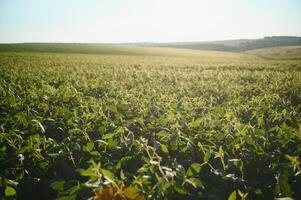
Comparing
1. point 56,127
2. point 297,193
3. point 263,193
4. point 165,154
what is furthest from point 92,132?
point 297,193

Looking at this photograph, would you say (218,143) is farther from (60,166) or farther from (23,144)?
(23,144)

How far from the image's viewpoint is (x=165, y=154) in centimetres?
306

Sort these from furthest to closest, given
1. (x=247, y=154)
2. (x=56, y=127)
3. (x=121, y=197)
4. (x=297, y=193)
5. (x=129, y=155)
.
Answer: (x=56, y=127)
(x=129, y=155)
(x=247, y=154)
(x=297, y=193)
(x=121, y=197)

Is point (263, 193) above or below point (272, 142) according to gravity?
below

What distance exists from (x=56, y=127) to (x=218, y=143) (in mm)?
2519

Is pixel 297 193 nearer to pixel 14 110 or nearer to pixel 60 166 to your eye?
pixel 60 166

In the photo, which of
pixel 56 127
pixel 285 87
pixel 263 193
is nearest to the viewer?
pixel 263 193

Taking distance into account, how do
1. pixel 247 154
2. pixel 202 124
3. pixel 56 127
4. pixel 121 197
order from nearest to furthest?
pixel 121 197 → pixel 247 154 → pixel 202 124 → pixel 56 127

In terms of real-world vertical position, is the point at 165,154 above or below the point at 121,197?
below

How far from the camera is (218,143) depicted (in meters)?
3.12

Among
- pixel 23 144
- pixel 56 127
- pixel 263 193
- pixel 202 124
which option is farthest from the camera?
pixel 56 127

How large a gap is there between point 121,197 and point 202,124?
7.12 feet

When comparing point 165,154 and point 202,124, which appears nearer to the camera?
point 165,154

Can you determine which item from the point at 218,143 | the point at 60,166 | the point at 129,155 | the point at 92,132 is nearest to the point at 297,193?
the point at 218,143
